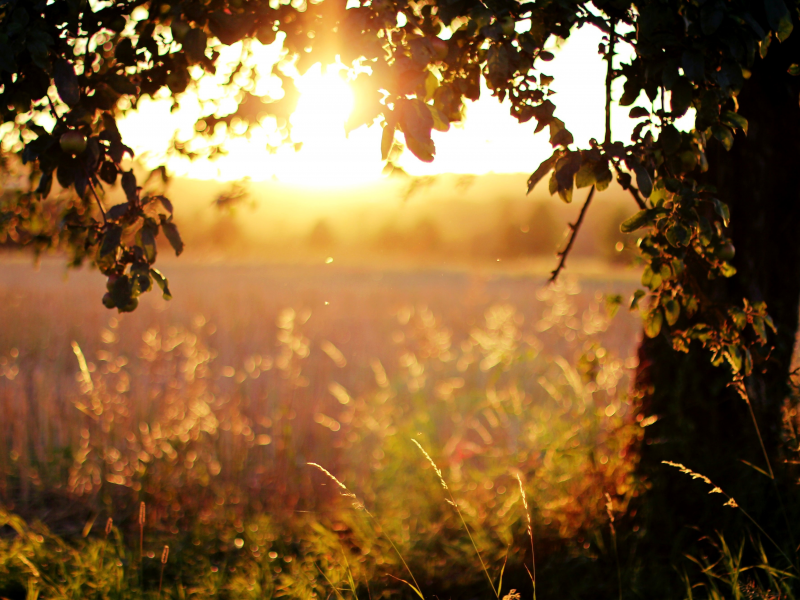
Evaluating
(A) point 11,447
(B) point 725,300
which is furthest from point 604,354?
(A) point 11,447

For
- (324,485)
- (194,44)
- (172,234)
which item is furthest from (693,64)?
(324,485)

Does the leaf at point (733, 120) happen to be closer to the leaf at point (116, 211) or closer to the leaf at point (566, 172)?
the leaf at point (566, 172)

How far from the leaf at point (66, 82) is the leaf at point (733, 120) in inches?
67.1

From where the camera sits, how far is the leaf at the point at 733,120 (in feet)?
5.02

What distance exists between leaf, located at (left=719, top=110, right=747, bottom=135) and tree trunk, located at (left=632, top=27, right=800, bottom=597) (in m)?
1.47

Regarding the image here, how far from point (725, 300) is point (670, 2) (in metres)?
1.74

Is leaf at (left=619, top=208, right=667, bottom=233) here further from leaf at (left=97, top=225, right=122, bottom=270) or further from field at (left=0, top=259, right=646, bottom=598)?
leaf at (left=97, top=225, right=122, bottom=270)

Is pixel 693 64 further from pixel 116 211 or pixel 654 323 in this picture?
pixel 116 211

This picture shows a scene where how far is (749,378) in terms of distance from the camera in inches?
112

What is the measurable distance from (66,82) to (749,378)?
10.1 ft

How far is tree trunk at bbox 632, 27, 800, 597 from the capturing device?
2799 millimetres

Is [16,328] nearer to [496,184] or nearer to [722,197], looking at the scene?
[722,197]

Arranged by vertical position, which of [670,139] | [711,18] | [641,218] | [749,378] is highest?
[711,18]

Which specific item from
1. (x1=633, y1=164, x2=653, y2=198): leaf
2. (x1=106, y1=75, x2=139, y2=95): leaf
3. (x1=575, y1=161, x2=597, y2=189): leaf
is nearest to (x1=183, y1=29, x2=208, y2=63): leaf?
(x1=106, y1=75, x2=139, y2=95): leaf
